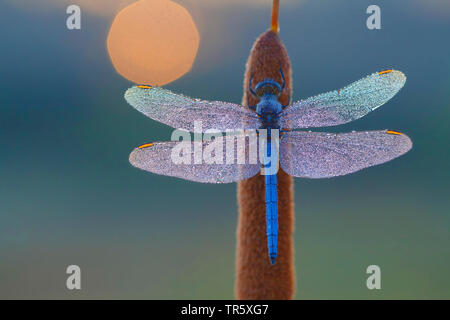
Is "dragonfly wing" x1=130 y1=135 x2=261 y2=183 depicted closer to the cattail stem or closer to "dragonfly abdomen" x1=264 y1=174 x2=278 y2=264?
"dragonfly abdomen" x1=264 y1=174 x2=278 y2=264

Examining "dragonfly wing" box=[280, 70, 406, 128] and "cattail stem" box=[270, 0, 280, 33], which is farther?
"dragonfly wing" box=[280, 70, 406, 128]

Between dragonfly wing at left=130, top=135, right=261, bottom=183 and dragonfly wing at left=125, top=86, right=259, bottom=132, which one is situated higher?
dragonfly wing at left=125, top=86, right=259, bottom=132

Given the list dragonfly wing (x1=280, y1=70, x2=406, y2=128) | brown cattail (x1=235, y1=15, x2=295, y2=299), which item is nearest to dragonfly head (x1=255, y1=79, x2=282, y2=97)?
brown cattail (x1=235, y1=15, x2=295, y2=299)

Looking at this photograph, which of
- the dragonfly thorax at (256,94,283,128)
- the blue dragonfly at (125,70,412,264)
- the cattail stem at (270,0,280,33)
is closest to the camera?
the cattail stem at (270,0,280,33)

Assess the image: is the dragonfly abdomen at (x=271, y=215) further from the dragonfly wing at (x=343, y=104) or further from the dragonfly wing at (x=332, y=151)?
the dragonfly wing at (x=343, y=104)

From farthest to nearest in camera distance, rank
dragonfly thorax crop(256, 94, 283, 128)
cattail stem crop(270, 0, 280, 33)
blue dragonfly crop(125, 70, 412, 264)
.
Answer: blue dragonfly crop(125, 70, 412, 264), dragonfly thorax crop(256, 94, 283, 128), cattail stem crop(270, 0, 280, 33)

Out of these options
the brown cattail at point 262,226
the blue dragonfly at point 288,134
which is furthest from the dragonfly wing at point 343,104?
the brown cattail at point 262,226

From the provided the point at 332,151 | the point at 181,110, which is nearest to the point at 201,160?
the point at 181,110
